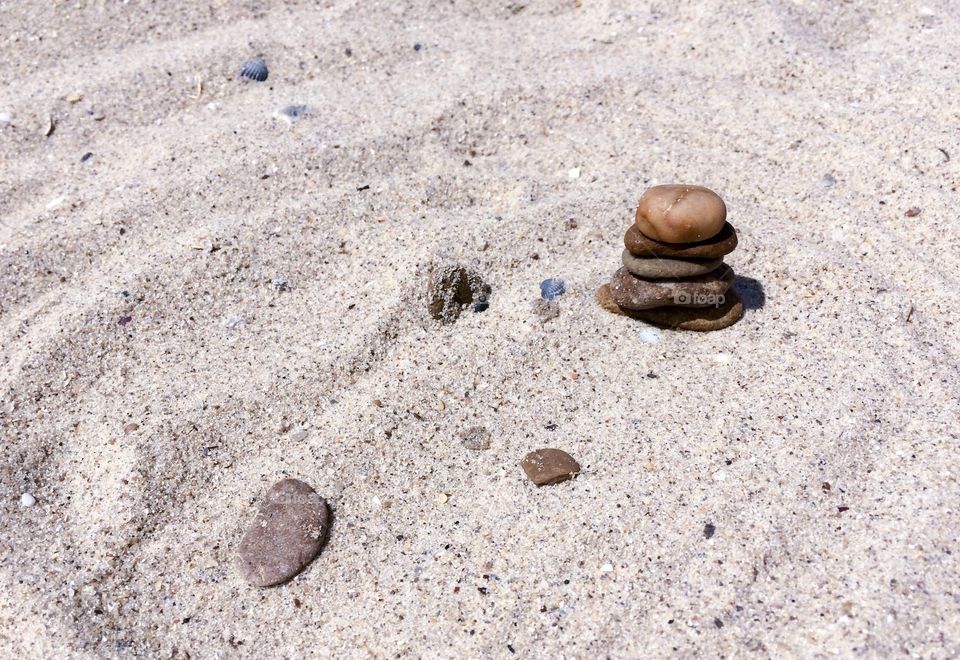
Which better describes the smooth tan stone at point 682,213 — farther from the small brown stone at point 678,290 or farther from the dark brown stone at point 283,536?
the dark brown stone at point 283,536

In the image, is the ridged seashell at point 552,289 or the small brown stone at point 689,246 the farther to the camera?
the ridged seashell at point 552,289

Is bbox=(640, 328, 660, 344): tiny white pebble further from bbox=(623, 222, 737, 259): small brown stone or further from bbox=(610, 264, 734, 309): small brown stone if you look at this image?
bbox=(623, 222, 737, 259): small brown stone

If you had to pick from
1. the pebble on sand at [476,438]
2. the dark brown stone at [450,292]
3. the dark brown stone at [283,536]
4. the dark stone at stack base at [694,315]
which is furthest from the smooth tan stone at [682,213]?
the dark brown stone at [283,536]

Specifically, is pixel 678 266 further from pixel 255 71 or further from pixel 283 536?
pixel 255 71

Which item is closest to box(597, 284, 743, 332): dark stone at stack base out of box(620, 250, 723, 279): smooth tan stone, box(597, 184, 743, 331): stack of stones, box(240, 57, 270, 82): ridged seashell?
box(597, 184, 743, 331): stack of stones

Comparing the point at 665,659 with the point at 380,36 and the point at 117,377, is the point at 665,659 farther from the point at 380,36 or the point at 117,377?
the point at 380,36

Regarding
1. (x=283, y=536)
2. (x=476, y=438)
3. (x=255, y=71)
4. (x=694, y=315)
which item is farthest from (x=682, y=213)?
(x=255, y=71)

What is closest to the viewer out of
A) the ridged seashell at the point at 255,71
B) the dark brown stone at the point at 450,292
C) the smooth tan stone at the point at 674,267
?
the smooth tan stone at the point at 674,267
